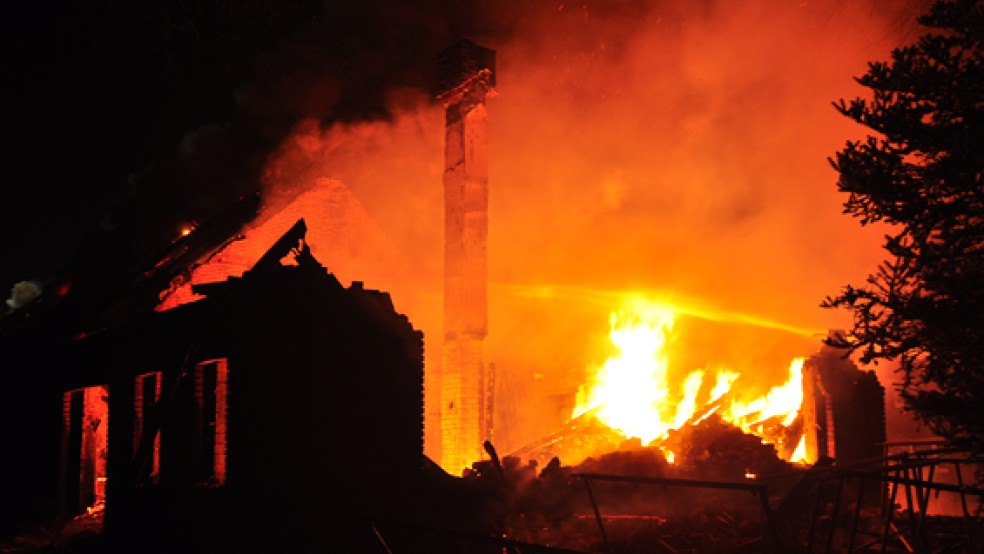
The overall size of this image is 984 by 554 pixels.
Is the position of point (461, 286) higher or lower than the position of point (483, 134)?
lower

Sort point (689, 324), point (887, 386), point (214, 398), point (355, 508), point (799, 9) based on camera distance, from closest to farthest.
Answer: point (355, 508), point (214, 398), point (887, 386), point (799, 9), point (689, 324)

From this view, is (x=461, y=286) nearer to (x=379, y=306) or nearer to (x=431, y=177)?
(x=431, y=177)

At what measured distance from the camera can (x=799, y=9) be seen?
21.9m

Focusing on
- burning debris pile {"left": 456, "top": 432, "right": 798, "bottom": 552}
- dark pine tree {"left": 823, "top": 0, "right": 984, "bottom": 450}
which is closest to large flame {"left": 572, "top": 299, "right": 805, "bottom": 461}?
burning debris pile {"left": 456, "top": 432, "right": 798, "bottom": 552}

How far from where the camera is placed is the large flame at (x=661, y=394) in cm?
1723

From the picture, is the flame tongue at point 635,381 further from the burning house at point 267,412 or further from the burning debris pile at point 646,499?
the burning house at point 267,412

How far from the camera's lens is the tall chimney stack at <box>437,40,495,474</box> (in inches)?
684

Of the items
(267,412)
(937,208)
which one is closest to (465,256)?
(267,412)

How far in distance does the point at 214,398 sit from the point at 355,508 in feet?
9.16

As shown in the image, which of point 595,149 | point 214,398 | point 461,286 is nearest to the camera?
point 214,398

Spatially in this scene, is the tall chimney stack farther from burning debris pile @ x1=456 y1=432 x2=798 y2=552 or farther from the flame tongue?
the flame tongue

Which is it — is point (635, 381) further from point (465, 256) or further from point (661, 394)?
point (465, 256)

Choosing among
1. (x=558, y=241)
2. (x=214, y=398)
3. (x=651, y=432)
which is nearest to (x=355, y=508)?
(x=214, y=398)

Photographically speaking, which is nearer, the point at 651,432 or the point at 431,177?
the point at 651,432
